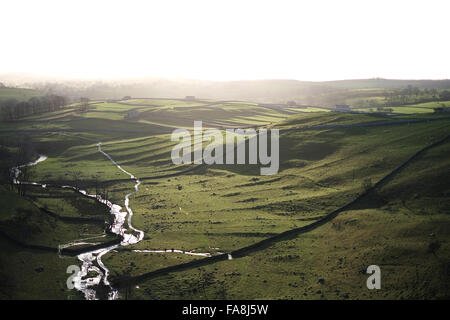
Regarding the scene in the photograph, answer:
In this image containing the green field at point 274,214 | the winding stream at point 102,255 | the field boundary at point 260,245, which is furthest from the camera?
the field boundary at point 260,245

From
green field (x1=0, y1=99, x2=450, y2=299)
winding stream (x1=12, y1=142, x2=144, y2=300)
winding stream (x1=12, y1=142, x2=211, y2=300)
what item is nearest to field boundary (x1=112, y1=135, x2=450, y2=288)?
green field (x1=0, y1=99, x2=450, y2=299)

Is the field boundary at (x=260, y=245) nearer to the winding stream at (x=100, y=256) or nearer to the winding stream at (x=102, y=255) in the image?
the winding stream at (x=102, y=255)

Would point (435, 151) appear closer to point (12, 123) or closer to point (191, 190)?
point (191, 190)

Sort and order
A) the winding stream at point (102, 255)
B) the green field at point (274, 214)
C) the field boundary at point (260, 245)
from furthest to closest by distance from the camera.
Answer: the field boundary at point (260, 245) → the green field at point (274, 214) → the winding stream at point (102, 255)

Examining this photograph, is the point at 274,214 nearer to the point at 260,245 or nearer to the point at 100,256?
the point at 260,245

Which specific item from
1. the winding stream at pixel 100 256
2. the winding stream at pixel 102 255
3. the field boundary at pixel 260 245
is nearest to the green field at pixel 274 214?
the field boundary at pixel 260 245

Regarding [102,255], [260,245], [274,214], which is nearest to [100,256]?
[102,255]

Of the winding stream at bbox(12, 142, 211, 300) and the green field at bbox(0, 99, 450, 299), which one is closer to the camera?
the winding stream at bbox(12, 142, 211, 300)

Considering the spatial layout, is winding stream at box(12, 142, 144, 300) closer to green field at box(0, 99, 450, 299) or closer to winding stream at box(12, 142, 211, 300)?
winding stream at box(12, 142, 211, 300)

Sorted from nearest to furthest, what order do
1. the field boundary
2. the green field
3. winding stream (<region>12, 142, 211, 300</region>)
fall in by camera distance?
winding stream (<region>12, 142, 211, 300</region>) → the green field → the field boundary

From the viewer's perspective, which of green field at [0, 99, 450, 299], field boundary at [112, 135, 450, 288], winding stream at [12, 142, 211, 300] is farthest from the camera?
field boundary at [112, 135, 450, 288]
